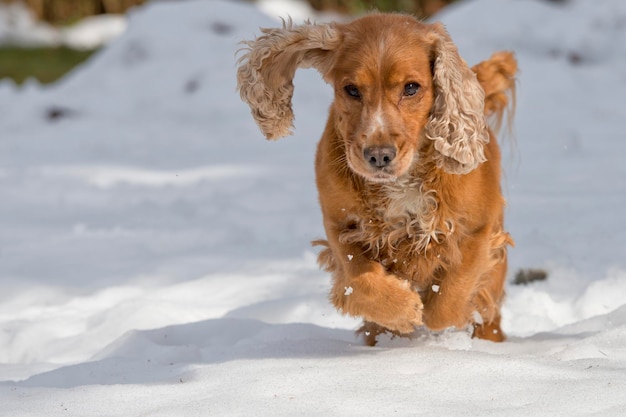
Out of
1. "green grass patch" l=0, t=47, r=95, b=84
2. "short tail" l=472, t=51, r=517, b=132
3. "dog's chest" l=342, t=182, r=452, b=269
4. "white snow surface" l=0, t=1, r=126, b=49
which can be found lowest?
"green grass patch" l=0, t=47, r=95, b=84

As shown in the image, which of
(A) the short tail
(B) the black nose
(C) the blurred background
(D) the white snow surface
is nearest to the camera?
(B) the black nose

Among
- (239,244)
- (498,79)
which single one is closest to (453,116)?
(498,79)

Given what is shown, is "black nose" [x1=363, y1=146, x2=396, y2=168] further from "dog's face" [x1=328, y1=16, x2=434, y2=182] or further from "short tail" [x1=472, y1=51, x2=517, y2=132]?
"short tail" [x1=472, y1=51, x2=517, y2=132]

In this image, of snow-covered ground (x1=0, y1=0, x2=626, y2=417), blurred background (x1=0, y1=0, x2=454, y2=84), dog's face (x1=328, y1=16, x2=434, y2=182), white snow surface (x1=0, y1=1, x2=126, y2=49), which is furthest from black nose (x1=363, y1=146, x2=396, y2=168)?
white snow surface (x1=0, y1=1, x2=126, y2=49)

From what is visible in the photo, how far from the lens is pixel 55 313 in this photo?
481cm

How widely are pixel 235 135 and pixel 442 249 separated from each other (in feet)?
15.8

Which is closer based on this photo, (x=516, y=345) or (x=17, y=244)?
(x=516, y=345)

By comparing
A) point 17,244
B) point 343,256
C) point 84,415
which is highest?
point 343,256

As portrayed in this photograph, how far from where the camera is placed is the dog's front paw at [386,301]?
3.53m

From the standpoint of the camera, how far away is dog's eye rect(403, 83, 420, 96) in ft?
11.7

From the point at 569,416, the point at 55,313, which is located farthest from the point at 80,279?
the point at 569,416

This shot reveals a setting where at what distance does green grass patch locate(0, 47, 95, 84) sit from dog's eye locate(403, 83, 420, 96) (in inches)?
356

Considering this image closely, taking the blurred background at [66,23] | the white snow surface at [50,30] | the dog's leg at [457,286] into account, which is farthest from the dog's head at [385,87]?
the white snow surface at [50,30]

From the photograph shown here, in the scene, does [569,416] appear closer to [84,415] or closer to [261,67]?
[84,415]
